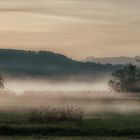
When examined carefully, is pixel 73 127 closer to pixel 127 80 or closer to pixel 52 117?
pixel 52 117

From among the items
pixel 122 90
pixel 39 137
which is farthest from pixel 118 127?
Result: pixel 122 90

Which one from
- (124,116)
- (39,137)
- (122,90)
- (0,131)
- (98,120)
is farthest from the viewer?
(122,90)

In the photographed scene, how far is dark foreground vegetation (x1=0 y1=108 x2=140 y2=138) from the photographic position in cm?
4551

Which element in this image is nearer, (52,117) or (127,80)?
(52,117)

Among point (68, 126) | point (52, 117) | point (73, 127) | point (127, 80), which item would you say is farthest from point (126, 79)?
point (73, 127)

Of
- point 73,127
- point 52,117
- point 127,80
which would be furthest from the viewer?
point 127,80

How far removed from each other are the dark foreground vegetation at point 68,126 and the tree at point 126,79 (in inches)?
3411

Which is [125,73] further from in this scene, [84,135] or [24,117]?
[84,135]

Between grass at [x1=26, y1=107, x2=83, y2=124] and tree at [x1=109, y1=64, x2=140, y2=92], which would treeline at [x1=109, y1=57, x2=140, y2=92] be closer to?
tree at [x1=109, y1=64, x2=140, y2=92]

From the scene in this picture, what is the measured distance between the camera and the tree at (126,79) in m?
142

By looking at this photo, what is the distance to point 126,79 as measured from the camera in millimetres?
145750

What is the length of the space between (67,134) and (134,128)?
500 centimetres

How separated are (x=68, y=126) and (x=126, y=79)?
324 ft

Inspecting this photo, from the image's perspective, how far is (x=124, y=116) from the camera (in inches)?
2293
